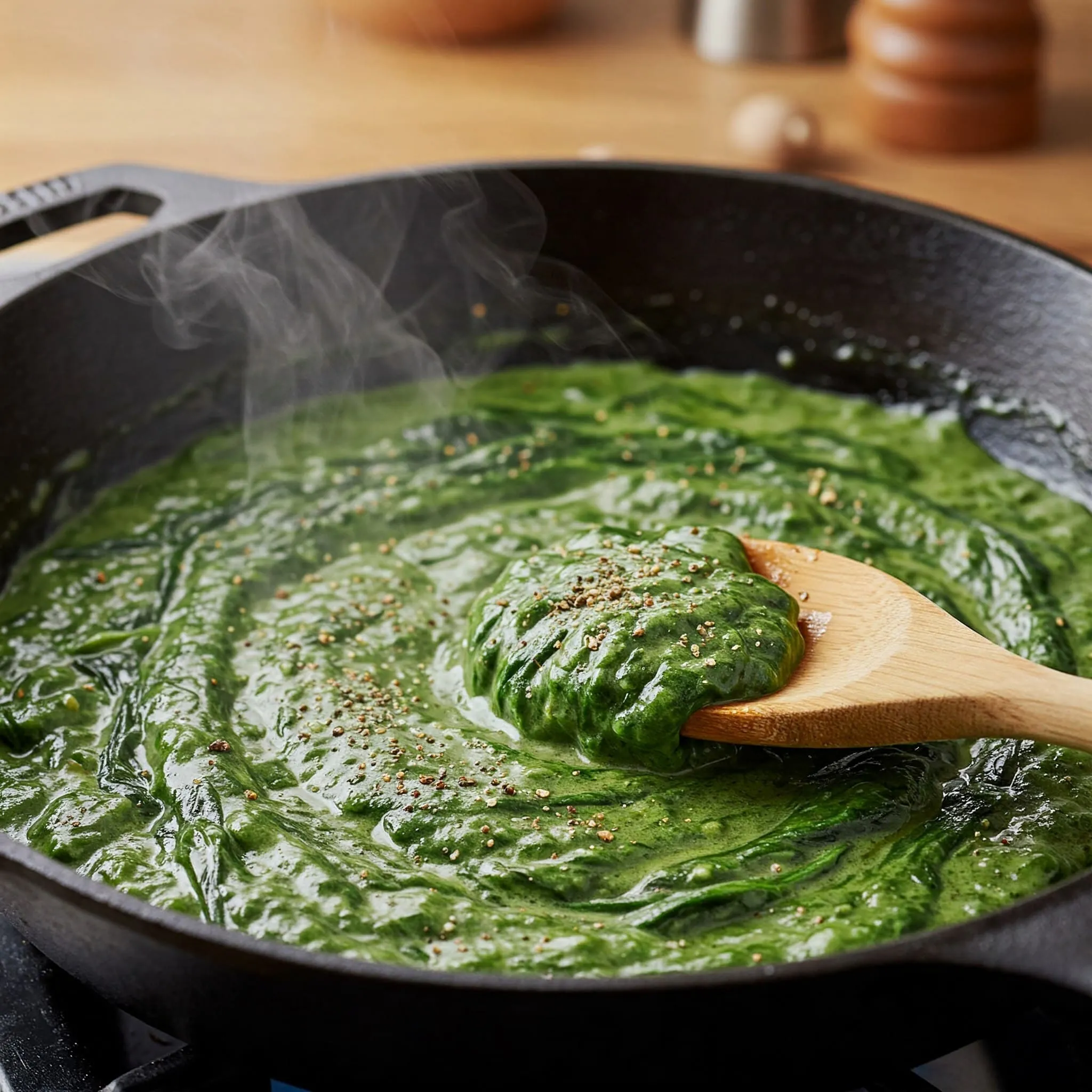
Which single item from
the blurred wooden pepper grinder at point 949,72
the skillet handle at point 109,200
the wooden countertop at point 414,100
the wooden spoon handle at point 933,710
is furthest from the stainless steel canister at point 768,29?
the wooden spoon handle at point 933,710

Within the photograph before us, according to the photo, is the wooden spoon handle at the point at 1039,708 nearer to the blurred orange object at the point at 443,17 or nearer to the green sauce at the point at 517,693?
the green sauce at the point at 517,693

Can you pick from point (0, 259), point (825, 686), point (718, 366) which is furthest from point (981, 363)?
point (0, 259)

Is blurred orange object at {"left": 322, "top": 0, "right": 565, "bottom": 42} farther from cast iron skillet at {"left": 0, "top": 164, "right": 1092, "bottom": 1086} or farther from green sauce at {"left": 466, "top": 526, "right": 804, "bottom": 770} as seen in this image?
green sauce at {"left": 466, "top": 526, "right": 804, "bottom": 770}

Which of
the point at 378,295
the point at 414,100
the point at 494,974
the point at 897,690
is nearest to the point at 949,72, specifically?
the point at 414,100

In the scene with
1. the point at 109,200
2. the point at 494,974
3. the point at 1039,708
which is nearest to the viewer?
the point at 494,974

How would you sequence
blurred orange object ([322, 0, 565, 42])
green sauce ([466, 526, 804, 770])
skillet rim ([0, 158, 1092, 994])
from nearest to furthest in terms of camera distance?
skillet rim ([0, 158, 1092, 994]) → green sauce ([466, 526, 804, 770]) → blurred orange object ([322, 0, 565, 42])

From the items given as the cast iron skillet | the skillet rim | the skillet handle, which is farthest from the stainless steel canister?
the skillet rim

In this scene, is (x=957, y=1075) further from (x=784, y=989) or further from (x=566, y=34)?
(x=566, y=34)

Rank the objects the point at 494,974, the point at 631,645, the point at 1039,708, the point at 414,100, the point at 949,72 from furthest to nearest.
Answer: the point at 414,100
the point at 949,72
the point at 631,645
the point at 1039,708
the point at 494,974

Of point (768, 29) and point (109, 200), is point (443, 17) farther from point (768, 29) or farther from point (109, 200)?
point (109, 200)
